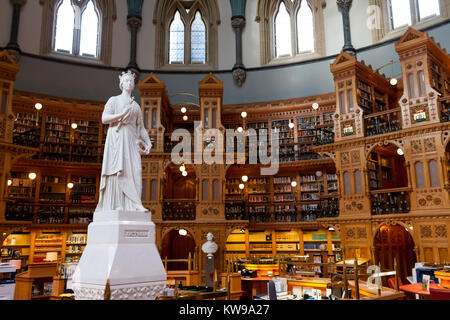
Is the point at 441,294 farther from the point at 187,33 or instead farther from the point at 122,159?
the point at 187,33

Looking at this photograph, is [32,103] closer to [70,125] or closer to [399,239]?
[70,125]

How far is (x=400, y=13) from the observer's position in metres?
14.5

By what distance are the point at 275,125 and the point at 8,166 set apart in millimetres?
9132

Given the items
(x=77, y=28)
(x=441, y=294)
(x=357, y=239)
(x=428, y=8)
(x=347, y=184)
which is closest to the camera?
(x=441, y=294)

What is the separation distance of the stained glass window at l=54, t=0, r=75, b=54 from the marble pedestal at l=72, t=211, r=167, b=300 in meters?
14.1

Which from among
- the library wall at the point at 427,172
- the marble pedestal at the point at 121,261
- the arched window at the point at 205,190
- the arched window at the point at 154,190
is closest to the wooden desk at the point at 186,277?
the arched window at the point at 205,190

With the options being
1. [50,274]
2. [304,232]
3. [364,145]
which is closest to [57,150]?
[50,274]

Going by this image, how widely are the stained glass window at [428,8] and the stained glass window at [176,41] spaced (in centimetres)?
963

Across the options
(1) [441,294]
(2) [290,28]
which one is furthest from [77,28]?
(1) [441,294]

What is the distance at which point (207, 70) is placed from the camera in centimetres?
1700

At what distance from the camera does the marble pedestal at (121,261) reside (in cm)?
377

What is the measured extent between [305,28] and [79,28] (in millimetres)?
9605

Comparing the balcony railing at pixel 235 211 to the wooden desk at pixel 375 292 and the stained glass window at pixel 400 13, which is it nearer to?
the wooden desk at pixel 375 292

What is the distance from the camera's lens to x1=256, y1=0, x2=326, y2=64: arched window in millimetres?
16094
